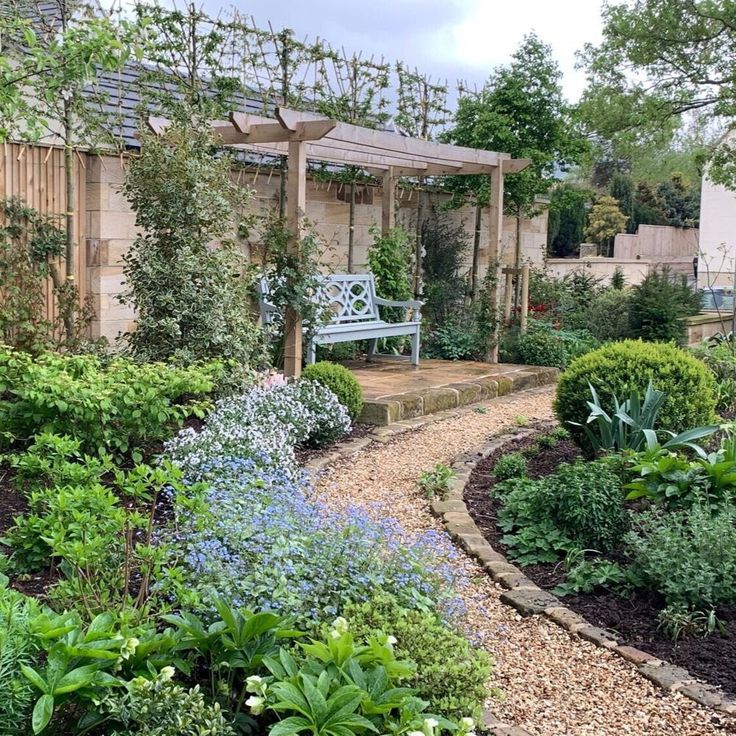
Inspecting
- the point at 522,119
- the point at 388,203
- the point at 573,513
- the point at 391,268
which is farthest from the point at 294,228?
the point at 522,119

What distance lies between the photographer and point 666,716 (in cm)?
295

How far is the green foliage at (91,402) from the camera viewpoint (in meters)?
4.21

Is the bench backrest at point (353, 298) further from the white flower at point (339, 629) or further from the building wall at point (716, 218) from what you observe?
the building wall at point (716, 218)

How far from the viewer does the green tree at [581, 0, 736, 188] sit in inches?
527

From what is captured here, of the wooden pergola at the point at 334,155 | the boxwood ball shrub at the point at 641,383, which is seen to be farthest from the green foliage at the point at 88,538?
the wooden pergola at the point at 334,155

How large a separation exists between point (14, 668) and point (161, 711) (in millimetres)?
397

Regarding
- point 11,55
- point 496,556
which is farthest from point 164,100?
point 496,556

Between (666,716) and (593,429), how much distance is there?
2.92 m

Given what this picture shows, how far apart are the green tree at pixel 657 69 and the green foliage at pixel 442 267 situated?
342cm

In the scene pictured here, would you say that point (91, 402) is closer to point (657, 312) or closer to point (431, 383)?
point (431, 383)

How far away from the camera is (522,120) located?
11.3m

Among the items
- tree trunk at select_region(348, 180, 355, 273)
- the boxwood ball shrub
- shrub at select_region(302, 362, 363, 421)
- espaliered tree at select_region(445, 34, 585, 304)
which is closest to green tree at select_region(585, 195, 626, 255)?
espaliered tree at select_region(445, 34, 585, 304)

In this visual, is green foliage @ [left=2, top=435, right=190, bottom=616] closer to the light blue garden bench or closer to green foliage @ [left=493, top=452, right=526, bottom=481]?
green foliage @ [left=493, top=452, right=526, bottom=481]

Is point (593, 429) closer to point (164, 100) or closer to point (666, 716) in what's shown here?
point (666, 716)
